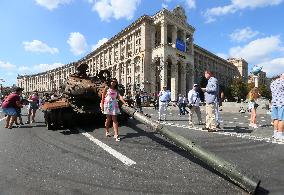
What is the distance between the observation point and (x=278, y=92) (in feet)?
27.7

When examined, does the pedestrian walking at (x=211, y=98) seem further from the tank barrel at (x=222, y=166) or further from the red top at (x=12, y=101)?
the red top at (x=12, y=101)

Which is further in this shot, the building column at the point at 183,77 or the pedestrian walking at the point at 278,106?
the building column at the point at 183,77

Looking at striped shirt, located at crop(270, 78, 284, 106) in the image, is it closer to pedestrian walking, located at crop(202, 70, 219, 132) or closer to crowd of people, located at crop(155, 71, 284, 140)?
crowd of people, located at crop(155, 71, 284, 140)

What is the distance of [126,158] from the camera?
5.92m

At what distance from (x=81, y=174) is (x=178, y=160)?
1795 mm

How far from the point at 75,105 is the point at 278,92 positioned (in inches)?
259

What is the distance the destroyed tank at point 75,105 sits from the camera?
35.0 feet

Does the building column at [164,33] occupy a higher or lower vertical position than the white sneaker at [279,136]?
higher

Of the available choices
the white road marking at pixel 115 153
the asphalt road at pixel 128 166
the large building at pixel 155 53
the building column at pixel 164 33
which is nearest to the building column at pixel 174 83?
the large building at pixel 155 53

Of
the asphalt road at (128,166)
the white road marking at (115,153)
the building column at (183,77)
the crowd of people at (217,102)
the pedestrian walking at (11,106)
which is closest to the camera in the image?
the asphalt road at (128,166)

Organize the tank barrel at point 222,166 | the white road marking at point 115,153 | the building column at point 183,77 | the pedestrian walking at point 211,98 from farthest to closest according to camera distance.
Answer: the building column at point 183,77, the pedestrian walking at point 211,98, the white road marking at point 115,153, the tank barrel at point 222,166

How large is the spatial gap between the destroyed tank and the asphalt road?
2.40m

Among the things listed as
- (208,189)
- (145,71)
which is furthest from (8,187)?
(145,71)

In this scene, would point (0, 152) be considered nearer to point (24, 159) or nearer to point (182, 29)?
point (24, 159)
